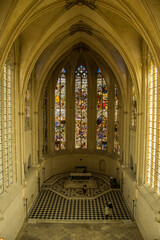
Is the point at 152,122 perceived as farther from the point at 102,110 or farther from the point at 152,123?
the point at 102,110

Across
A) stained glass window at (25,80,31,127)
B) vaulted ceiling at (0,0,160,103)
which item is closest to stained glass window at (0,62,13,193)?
vaulted ceiling at (0,0,160,103)

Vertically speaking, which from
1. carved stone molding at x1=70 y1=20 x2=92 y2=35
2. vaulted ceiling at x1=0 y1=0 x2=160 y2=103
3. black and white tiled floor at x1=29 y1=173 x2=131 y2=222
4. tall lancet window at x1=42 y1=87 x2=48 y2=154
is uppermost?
carved stone molding at x1=70 y1=20 x2=92 y2=35

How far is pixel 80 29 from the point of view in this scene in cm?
2086

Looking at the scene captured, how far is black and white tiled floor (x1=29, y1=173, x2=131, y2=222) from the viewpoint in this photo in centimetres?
1723

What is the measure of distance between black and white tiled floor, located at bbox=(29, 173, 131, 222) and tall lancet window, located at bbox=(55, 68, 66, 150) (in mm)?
7539

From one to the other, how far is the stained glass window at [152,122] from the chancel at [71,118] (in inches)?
2.9

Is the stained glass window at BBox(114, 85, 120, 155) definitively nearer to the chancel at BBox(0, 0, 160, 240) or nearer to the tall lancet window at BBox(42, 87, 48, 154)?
the chancel at BBox(0, 0, 160, 240)

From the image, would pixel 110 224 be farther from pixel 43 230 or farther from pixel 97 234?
pixel 43 230

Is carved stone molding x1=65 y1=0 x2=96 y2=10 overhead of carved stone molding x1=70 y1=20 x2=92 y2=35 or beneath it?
beneath

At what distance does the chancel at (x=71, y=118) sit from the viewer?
13.2 metres

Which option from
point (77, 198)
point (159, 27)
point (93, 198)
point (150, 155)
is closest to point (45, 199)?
point (77, 198)

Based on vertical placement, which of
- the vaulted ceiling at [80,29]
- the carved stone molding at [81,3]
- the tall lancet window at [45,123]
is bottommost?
the tall lancet window at [45,123]

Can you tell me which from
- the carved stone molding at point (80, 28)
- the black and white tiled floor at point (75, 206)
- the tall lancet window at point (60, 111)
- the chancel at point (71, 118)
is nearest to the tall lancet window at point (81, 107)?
the chancel at point (71, 118)

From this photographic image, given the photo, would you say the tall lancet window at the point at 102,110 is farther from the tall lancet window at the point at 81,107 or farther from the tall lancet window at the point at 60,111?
the tall lancet window at the point at 60,111
